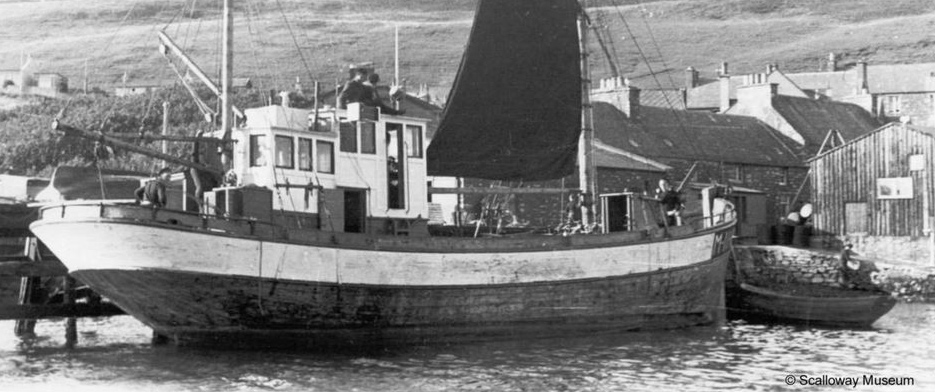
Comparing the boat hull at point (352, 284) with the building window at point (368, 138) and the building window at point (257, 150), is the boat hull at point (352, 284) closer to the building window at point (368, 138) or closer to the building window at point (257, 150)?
the building window at point (257, 150)

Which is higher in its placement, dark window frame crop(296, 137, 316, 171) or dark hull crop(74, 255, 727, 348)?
dark window frame crop(296, 137, 316, 171)

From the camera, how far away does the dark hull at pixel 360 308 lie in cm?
2031

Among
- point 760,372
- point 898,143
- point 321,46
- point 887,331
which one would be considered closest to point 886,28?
point 321,46

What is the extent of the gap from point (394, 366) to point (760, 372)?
6.71 metres

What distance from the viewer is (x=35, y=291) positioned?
2484cm

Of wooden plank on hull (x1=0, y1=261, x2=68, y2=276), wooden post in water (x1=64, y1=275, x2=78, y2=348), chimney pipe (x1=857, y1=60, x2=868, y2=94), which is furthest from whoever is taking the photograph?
chimney pipe (x1=857, y1=60, x2=868, y2=94)

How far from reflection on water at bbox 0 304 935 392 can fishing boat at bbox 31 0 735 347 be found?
69 centimetres

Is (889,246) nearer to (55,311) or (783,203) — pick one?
(783,203)

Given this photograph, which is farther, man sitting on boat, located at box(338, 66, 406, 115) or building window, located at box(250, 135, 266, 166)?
man sitting on boat, located at box(338, 66, 406, 115)

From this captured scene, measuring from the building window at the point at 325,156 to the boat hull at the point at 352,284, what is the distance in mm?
2548

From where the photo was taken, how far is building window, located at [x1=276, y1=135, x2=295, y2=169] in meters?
22.5

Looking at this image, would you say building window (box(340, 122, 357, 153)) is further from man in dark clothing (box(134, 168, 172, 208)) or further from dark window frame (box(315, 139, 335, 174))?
man in dark clothing (box(134, 168, 172, 208))

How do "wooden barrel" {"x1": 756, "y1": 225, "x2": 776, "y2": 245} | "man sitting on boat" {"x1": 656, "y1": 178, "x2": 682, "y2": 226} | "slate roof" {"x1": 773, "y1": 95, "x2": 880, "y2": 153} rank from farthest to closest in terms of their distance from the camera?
1. "slate roof" {"x1": 773, "y1": 95, "x2": 880, "y2": 153}
2. "wooden barrel" {"x1": 756, "y1": 225, "x2": 776, "y2": 245}
3. "man sitting on boat" {"x1": 656, "y1": 178, "x2": 682, "y2": 226}

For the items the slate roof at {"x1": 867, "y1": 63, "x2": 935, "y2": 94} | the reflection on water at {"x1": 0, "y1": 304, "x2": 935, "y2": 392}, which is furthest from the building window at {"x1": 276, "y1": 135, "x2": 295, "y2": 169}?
the slate roof at {"x1": 867, "y1": 63, "x2": 935, "y2": 94}
